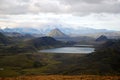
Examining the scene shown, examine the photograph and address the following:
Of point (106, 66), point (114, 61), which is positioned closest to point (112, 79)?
point (106, 66)

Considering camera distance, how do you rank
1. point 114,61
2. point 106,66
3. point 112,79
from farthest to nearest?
point 114,61, point 106,66, point 112,79

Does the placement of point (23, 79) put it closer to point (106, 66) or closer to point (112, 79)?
point (112, 79)

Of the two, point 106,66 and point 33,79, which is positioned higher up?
point 33,79

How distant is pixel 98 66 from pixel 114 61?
61.9 ft

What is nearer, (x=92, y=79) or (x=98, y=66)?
(x=92, y=79)

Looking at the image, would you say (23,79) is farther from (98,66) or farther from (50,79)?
(98,66)

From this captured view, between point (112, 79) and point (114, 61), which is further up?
point (112, 79)

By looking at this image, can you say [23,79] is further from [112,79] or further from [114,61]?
[114,61]

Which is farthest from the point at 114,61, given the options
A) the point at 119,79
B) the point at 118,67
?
the point at 119,79

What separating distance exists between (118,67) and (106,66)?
31.1ft

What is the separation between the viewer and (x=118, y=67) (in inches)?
6816

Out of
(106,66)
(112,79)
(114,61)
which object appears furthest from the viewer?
(114,61)

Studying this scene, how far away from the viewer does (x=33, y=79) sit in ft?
112

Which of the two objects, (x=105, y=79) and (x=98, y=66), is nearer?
(x=105, y=79)
